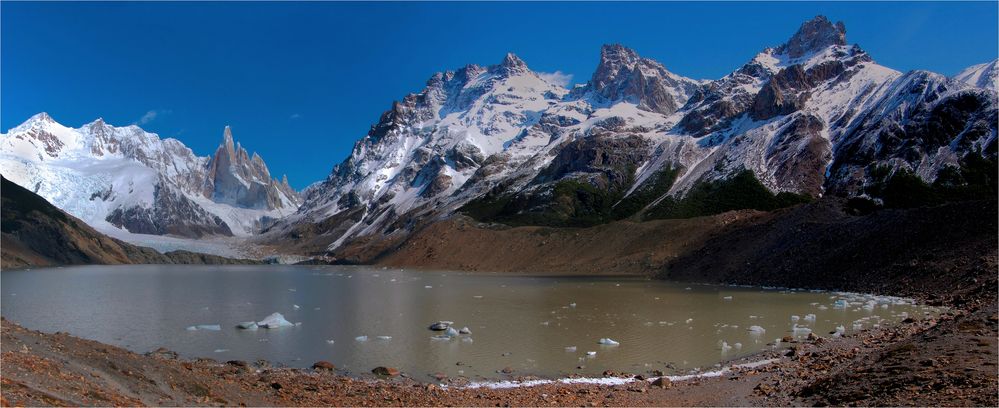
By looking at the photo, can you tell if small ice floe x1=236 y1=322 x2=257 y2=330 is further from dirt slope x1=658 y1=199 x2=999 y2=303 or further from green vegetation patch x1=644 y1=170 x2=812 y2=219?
green vegetation patch x1=644 y1=170 x2=812 y2=219

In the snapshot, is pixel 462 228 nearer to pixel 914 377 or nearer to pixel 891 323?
pixel 891 323

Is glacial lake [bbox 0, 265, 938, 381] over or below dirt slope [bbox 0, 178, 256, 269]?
below


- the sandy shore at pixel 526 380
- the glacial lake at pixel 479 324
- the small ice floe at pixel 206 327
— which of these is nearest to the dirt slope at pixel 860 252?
the glacial lake at pixel 479 324

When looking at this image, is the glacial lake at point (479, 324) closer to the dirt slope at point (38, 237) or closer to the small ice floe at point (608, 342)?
the small ice floe at point (608, 342)

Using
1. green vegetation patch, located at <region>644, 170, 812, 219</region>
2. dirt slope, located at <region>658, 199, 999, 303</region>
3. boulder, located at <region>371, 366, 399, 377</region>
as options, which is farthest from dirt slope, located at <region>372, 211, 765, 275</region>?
boulder, located at <region>371, 366, 399, 377</region>

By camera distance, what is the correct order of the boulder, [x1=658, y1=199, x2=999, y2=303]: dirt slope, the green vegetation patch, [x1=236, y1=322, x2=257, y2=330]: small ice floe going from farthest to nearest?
the green vegetation patch < [x1=658, y1=199, x2=999, y2=303]: dirt slope < [x1=236, y1=322, x2=257, y2=330]: small ice floe < the boulder

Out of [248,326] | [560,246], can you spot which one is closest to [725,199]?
[560,246]
